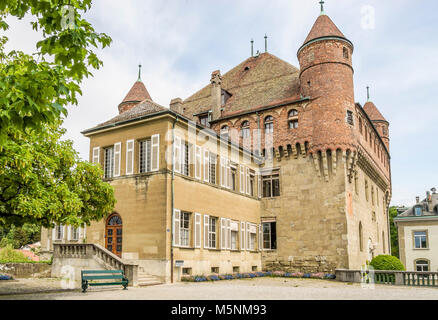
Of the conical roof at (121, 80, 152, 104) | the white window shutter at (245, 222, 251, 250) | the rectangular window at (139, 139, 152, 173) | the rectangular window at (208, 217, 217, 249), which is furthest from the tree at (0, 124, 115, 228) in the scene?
the conical roof at (121, 80, 152, 104)

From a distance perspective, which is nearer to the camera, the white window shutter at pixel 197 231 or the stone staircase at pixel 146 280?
the stone staircase at pixel 146 280

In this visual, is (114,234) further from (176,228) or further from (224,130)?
(224,130)

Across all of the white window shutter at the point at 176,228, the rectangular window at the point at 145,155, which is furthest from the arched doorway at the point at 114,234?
the white window shutter at the point at 176,228

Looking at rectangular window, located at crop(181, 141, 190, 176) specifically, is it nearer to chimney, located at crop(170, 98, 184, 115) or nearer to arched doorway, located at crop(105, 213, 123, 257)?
arched doorway, located at crop(105, 213, 123, 257)

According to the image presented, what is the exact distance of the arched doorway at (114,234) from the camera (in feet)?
73.9

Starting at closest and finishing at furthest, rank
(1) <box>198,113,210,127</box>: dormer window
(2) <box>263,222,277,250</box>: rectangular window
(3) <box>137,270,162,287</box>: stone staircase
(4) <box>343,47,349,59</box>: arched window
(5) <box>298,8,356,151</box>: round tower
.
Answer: (3) <box>137,270,162,287</box>: stone staircase → (5) <box>298,8,356,151</box>: round tower → (4) <box>343,47,349,59</box>: arched window → (2) <box>263,222,277,250</box>: rectangular window → (1) <box>198,113,210,127</box>: dormer window

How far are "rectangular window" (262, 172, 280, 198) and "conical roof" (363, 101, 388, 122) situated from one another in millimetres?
21722

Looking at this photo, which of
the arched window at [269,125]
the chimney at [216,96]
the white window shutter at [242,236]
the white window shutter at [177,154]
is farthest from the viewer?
the chimney at [216,96]

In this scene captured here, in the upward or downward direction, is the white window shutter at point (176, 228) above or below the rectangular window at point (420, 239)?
above

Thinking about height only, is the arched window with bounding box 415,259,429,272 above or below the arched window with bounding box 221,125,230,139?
below

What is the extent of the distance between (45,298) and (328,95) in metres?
21.2

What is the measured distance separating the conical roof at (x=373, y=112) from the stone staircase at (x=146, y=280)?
34813mm

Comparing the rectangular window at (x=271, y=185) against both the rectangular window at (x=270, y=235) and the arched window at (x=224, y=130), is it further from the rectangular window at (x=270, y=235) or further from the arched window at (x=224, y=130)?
the arched window at (x=224, y=130)

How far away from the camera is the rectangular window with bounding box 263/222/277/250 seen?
29544 millimetres
